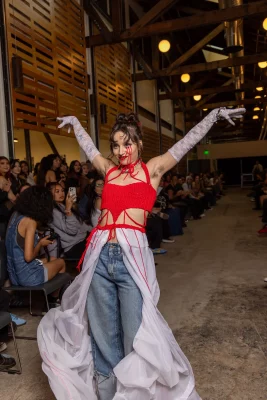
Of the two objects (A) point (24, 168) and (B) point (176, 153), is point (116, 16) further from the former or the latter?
(B) point (176, 153)

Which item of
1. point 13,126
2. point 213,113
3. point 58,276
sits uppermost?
point 13,126

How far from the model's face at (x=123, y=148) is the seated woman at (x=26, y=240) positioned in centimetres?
140

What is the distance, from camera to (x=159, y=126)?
Answer: 14.0 metres

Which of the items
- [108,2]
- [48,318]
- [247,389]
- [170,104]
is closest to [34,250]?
[48,318]

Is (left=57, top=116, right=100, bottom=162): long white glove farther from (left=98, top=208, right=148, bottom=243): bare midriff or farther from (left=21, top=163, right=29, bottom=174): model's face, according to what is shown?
(left=21, top=163, right=29, bottom=174): model's face

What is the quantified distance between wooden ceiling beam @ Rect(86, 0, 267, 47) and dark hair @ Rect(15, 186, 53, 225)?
525cm

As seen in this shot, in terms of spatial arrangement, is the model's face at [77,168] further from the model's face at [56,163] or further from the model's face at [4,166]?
the model's face at [4,166]

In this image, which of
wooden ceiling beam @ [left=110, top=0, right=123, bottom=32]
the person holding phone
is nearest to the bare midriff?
the person holding phone

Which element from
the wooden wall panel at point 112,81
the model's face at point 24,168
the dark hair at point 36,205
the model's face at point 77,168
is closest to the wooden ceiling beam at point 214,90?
the wooden wall panel at point 112,81

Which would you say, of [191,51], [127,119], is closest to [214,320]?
[127,119]

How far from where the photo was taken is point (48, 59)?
6156 mm

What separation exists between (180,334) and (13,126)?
3.58 m

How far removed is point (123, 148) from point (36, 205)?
1.43 m

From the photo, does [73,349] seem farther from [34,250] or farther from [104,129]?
[104,129]
